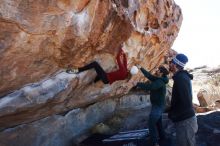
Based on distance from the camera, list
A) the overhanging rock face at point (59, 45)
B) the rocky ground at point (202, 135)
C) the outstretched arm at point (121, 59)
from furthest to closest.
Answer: the rocky ground at point (202, 135) → the outstretched arm at point (121, 59) → the overhanging rock face at point (59, 45)

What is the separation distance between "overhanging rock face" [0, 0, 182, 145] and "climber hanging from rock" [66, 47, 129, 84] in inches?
4.7

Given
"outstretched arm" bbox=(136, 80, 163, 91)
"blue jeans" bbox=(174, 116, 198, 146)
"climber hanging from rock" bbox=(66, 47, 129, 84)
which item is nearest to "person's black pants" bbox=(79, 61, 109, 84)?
"climber hanging from rock" bbox=(66, 47, 129, 84)

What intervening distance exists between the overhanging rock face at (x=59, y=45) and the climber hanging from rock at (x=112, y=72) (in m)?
0.12

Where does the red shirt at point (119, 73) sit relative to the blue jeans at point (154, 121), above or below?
above

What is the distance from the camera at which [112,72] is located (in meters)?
7.11

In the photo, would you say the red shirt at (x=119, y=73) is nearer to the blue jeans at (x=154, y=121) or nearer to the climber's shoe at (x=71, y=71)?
the climber's shoe at (x=71, y=71)

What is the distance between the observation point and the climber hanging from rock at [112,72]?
6.98 m

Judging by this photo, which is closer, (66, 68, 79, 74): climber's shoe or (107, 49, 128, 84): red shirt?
(66, 68, 79, 74): climber's shoe

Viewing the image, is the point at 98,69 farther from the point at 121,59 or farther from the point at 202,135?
the point at 202,135

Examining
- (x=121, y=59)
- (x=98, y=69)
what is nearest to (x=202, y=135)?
(x=121, y=59)

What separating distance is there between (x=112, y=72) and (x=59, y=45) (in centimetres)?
149

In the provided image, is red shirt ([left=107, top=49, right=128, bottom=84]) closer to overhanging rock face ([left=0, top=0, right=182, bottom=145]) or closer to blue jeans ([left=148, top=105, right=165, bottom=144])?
overhanging rock face ([left=0, top=0, right=182, bottom=145])

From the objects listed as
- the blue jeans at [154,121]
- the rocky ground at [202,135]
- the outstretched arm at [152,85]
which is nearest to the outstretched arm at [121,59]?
the outstretched arm at [152,85]

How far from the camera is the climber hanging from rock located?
22.9ft
